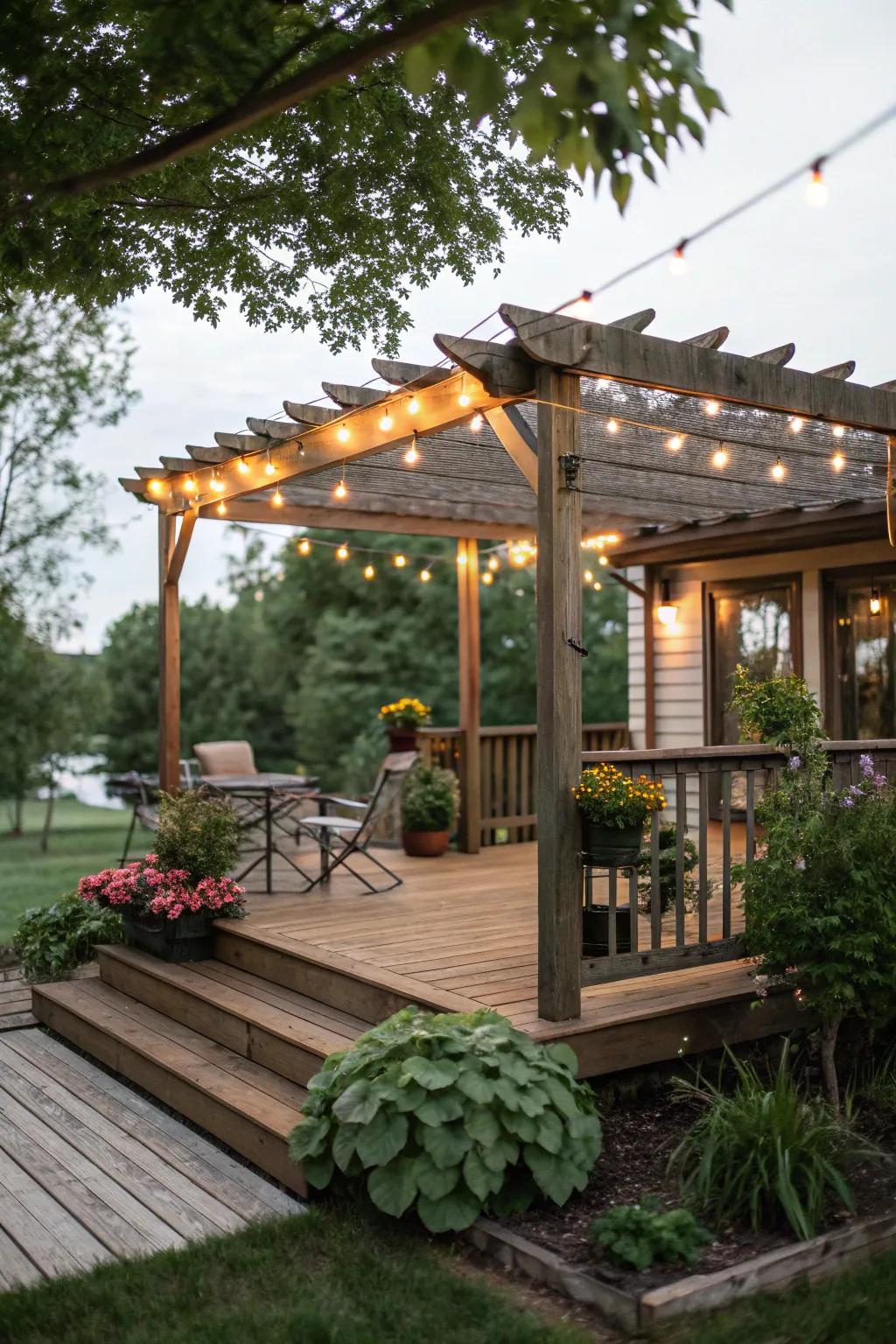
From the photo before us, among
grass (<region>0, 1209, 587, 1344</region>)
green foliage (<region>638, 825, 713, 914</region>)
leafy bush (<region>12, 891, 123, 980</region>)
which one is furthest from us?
leafy bush (<region>12, 891, 123, 980</region>)

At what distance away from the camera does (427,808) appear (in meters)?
8.33

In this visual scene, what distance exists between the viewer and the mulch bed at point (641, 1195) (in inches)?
121

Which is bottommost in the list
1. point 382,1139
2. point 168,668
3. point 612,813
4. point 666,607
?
point 382,1139

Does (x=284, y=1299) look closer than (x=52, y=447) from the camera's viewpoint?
Yes

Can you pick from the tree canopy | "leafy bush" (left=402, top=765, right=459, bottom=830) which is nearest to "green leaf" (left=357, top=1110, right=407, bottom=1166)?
the tree canopy

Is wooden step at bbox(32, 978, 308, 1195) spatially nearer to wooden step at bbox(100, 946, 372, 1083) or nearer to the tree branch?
wooden step at bbox(100, 946, 372, 1083)

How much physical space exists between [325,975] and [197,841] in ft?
4.27

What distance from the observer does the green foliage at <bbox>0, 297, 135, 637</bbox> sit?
11227mm

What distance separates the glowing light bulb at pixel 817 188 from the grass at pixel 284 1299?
318cm

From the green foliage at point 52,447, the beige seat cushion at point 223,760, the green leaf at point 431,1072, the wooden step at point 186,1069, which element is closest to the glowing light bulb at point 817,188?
the green leaf at point 431,1072

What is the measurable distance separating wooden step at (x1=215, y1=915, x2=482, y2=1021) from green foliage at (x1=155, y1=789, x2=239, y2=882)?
0.98 feet

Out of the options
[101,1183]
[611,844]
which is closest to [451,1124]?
[611,844]

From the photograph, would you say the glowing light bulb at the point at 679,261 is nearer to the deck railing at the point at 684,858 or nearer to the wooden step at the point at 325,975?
the deck railing at the point at 684,858

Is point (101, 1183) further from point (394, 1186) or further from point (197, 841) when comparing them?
point (197, 841)
